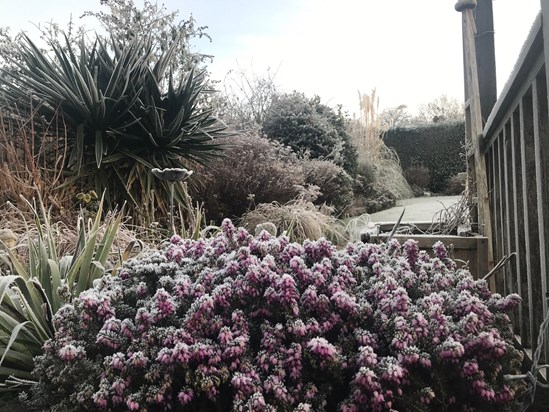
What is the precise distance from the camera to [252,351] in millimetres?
1246

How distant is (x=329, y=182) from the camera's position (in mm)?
7500

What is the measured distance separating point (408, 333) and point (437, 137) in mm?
12565

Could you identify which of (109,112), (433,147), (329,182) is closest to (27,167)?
(109,112)

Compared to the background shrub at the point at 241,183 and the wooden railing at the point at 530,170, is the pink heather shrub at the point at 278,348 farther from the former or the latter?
the background shrub at the point at 241,183

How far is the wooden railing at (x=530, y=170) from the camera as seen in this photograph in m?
1.35

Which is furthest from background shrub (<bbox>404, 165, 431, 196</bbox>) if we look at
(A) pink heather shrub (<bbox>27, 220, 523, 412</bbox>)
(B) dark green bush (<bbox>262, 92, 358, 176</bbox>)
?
(A) pink heather shrub (<bbox>27, 220, 523, 412</bbox>)

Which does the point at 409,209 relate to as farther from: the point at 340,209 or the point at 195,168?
the point at 195,168

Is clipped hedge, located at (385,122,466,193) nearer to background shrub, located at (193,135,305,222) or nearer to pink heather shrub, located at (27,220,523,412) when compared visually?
background shrub, located at (193,135,305,222)

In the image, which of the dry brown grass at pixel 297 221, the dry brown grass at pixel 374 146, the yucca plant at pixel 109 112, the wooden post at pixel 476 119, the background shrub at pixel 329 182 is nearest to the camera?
the wooden post at pixel 476 119

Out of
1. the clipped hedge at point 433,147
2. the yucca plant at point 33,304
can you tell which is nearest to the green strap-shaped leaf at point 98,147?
the yucca plant at point 33,304

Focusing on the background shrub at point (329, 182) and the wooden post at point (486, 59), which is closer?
the wooden post at point (486, 59)

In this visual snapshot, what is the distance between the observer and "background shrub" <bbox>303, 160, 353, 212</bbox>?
7281 millimetres

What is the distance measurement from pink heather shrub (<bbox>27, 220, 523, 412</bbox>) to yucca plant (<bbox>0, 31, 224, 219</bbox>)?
336 centimetres

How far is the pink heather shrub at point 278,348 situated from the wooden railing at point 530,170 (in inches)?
8.4
